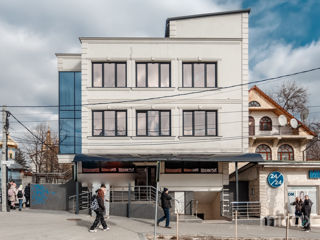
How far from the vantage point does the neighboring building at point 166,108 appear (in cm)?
2017

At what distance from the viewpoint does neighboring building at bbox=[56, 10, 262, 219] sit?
66.2 ft

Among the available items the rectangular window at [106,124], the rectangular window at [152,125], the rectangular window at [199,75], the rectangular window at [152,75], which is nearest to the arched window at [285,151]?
the rectangular window at [199,75]

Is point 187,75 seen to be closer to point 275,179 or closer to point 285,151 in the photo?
point 275,179

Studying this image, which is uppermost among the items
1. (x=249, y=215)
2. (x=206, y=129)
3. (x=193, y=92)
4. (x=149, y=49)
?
(x=149, y=49)

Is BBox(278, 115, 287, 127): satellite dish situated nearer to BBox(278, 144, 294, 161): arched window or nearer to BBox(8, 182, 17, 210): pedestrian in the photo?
BBox(278, 144, 294, 161): arched window

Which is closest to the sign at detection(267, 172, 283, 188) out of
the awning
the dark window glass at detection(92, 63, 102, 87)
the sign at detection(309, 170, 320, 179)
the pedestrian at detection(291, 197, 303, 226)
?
the awning

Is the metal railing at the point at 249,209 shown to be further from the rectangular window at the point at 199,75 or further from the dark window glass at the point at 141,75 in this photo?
the dark window glass at the point at 141,75

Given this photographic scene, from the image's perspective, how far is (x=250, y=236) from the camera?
13234mm

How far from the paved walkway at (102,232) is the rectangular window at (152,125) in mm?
5690

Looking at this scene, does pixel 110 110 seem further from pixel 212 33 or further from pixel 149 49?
pixel 212 33

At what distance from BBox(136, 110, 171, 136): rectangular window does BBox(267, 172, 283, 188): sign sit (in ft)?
20.4

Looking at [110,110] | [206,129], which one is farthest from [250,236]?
[110,110]

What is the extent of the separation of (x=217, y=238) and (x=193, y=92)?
32.7 feet

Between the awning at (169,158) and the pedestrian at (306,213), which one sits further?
the awning at (169,158)
